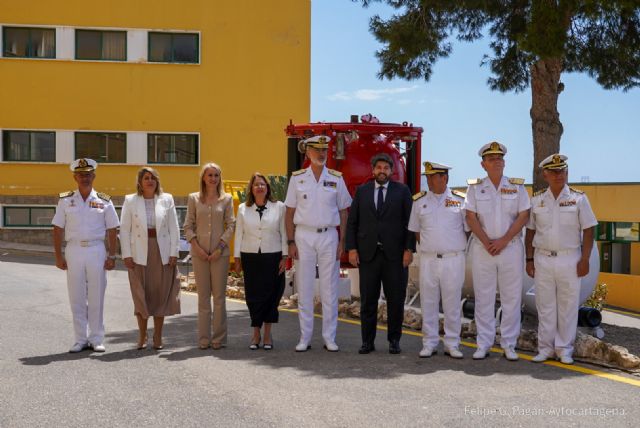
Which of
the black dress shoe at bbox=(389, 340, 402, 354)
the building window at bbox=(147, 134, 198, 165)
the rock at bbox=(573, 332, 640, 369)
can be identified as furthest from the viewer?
the building window at bbox=(147, 134, 198, 165)

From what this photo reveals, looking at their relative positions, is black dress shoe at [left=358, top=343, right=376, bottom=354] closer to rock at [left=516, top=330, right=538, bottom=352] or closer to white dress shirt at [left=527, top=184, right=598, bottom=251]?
rock at [left=516, top=330, right=538, bottom=352]

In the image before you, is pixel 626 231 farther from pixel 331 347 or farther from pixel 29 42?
pixel 29 42

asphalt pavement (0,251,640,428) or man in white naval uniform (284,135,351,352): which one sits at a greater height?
man in white naval uniform (284,135,351,352)

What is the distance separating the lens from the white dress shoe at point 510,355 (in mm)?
7633

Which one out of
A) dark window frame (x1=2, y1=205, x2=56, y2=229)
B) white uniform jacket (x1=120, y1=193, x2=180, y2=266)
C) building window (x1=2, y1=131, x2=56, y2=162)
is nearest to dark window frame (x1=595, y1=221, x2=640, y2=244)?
dark window frame (x1=2, y1=205, x2=56, y2=229)

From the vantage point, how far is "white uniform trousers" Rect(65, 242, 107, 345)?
8047 mm

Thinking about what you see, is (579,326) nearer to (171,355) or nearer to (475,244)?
(475,244)

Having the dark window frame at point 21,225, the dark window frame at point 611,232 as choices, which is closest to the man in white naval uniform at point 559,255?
the dark window frame at point 611,232

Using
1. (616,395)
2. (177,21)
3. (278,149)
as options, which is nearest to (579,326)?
(616,395)

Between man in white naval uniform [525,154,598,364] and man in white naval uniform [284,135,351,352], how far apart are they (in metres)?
2.04

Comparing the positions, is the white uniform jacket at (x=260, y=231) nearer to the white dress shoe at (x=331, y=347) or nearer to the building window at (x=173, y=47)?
the white dress shoe at (x=331, y=347)

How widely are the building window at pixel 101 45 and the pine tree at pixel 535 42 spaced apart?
15.3 meters

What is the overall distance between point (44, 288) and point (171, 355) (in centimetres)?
742

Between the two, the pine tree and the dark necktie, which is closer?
the dark necktie
